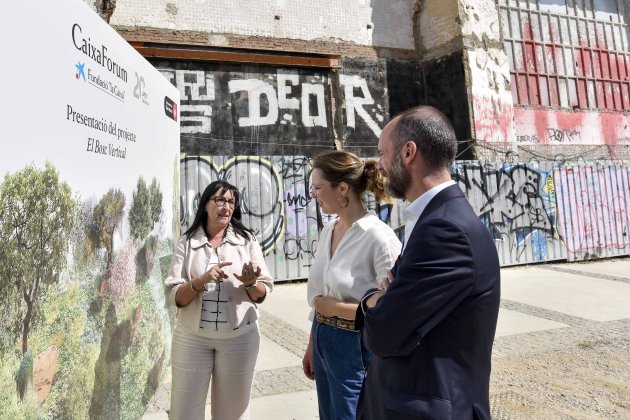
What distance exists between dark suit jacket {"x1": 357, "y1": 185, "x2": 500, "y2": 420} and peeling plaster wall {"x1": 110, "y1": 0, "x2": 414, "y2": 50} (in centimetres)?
1299

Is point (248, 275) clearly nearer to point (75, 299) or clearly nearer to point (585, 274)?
point (75, 299)

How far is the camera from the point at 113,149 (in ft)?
9.41

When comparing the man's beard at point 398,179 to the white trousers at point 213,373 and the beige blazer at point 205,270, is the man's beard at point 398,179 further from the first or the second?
the white trousers at point 213,373

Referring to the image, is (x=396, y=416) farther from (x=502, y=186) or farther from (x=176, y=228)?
(x=502, y=186)

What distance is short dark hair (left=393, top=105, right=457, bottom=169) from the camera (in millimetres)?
1616

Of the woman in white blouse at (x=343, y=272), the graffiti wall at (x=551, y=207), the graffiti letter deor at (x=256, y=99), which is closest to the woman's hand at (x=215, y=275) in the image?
the woman in white blouse at (x=343, y=272)

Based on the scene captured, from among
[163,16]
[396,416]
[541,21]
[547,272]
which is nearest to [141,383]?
[396,416]

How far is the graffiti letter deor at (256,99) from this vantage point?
13.4 metres

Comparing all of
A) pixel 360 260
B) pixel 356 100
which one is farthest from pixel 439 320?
pixel 356 100

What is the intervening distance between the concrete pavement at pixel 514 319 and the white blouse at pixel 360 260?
1.70 metres

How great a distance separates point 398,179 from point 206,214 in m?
1.75

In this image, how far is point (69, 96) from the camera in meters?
2.28

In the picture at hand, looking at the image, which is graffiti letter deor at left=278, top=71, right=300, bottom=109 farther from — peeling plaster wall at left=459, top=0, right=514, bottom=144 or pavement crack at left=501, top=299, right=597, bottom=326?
pavement crack at left=501, top=299, right=597, bottom=326

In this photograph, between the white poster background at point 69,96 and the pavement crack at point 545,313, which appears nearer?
the white poster background at point 69,96
